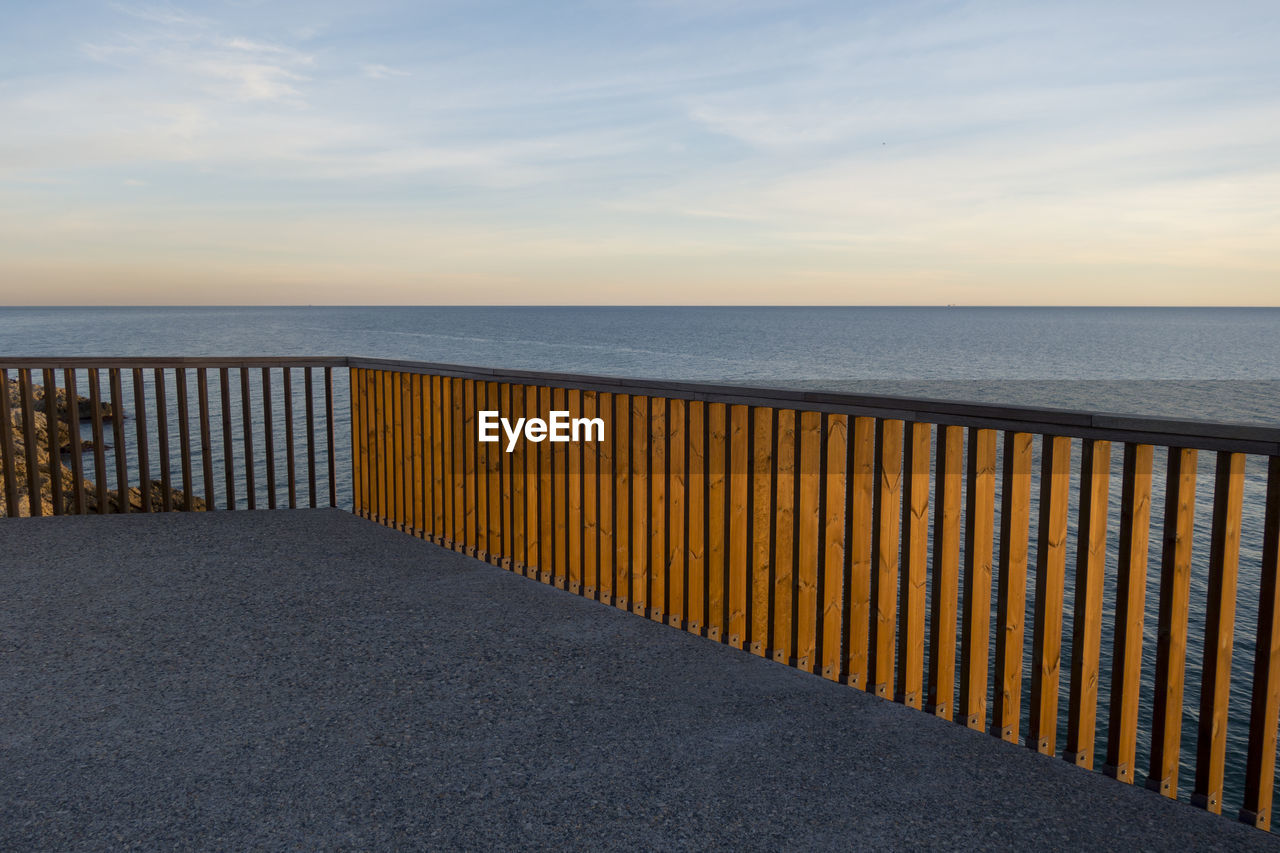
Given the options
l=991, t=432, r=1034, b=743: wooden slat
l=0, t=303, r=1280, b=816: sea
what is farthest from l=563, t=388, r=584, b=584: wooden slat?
l=0, t=303, r=1280, b=816: sea

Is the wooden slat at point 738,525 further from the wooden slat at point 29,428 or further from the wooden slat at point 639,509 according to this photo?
the wooden slat at point 29,428

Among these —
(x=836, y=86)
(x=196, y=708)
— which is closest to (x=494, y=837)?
(x=196, y=708)

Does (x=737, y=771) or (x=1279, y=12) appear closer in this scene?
(x=737, y=771)

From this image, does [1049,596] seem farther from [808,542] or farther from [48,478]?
[48,478]

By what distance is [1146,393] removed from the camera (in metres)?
47.1

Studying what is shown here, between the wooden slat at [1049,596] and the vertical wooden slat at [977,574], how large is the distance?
0.17 meters

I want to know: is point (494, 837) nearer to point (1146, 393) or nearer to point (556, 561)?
point (556, 561)

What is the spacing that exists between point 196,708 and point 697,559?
2.17 m

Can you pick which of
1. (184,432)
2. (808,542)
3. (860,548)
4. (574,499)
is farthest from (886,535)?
(184,432)

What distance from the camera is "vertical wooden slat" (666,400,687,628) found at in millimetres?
4082

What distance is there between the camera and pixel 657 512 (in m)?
4.19

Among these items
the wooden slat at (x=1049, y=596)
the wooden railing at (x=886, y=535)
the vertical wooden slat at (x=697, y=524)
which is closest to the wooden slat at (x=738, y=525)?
the wooden railing at (x=886, y=535)

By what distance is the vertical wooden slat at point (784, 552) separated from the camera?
367 cm

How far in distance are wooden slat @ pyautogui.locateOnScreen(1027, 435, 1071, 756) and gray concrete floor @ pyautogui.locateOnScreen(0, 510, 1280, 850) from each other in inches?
5.3
